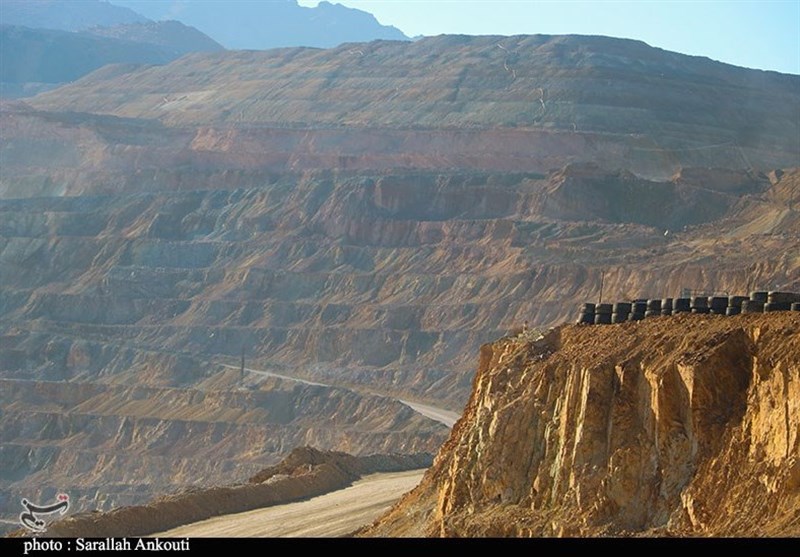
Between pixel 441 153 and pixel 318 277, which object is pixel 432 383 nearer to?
pixel 318 277

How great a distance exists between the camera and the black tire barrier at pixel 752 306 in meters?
27.2

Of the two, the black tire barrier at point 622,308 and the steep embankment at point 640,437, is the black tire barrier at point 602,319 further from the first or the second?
the steep embankment at point 640,437

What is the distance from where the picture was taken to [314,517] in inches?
1587

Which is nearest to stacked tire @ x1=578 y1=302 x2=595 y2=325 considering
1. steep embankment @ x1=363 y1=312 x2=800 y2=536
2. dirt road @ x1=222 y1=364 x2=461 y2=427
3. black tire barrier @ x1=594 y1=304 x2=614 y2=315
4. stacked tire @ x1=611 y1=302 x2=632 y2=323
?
black tire barrier @ x1=594 y1=304 x2=614 y2=315

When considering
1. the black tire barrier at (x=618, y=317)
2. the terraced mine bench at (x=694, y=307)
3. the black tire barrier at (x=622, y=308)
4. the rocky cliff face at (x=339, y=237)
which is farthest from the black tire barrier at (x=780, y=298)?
the rocky cliff face at (x=339, y=237)

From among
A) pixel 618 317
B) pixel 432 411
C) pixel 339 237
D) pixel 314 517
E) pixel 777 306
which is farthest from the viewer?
pixel 339 237

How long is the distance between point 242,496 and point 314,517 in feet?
A: 16.0

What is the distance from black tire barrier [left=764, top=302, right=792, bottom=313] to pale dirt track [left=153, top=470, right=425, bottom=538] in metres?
12.4

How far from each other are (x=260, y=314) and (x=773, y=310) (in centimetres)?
8618

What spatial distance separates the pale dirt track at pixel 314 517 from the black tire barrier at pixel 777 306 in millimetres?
12354

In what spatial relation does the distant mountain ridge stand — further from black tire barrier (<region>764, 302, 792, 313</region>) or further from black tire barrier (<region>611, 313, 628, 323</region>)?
black tire barrier (<region>764, 302, 792, 313</region>)

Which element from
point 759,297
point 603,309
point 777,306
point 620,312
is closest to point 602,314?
point 603,309

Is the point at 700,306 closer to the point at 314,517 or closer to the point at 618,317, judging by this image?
the point at 618,317
